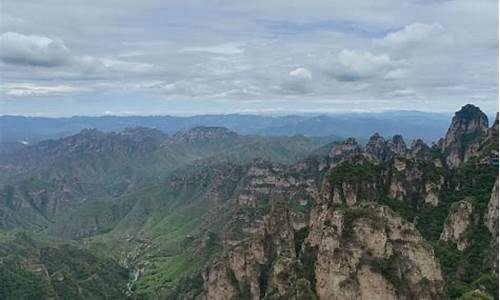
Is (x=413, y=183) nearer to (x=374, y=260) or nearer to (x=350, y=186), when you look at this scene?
(x=350, y=186)

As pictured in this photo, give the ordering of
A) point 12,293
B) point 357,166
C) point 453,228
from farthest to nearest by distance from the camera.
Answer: point 12,293, point 357,166, point 453,228

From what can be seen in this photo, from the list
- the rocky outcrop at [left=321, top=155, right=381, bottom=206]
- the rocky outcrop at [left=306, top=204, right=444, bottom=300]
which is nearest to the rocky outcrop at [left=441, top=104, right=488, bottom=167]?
the rocky outcrop at [left=321, top=155, right=381, bottom=206]

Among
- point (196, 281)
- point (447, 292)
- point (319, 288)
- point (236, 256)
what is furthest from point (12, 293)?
point (447, 292)

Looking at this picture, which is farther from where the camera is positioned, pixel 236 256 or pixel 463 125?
pixel 463 125

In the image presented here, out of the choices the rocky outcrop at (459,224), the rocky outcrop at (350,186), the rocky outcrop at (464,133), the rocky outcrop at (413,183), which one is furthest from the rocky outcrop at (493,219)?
the rocky outcrop at (464,133)

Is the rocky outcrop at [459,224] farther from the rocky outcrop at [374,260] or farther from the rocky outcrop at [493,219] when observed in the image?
the rocky outcrop at [374,260]

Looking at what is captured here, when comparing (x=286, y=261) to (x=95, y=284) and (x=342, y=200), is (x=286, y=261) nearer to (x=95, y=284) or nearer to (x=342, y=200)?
(x=342, y=200)

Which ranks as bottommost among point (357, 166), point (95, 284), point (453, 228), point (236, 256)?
point (95, 284)
